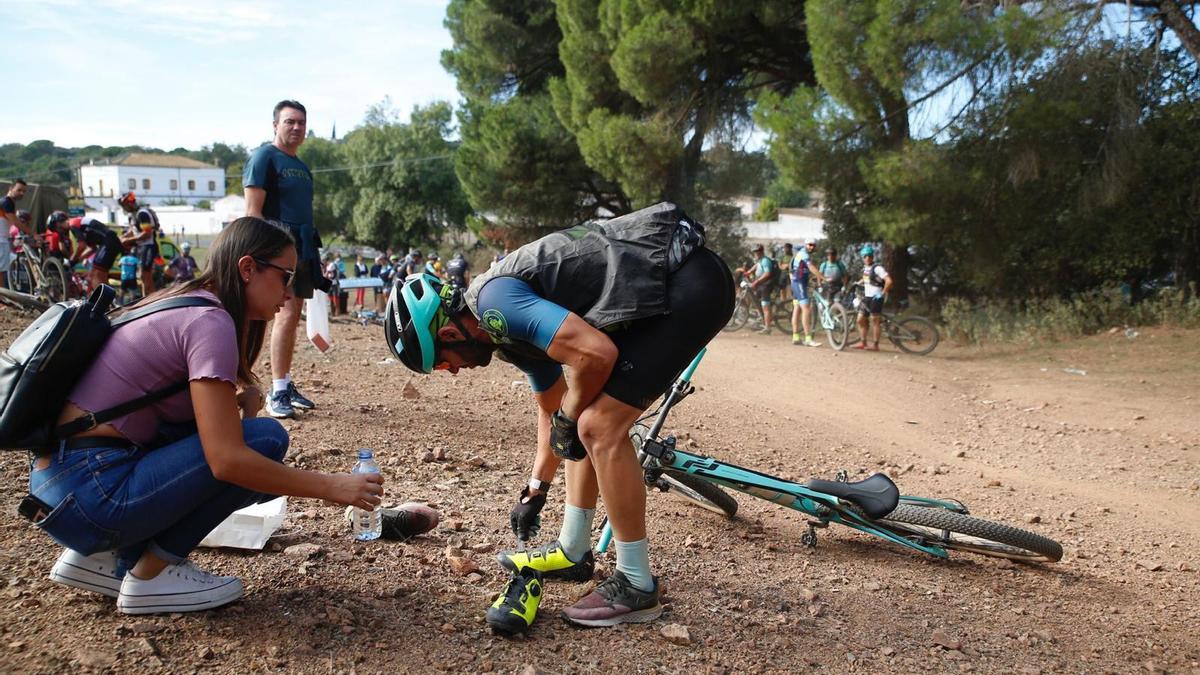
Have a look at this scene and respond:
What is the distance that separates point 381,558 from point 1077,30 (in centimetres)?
1413

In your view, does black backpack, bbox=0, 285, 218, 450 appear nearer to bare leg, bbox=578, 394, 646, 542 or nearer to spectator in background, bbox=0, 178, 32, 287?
bare leg, bbox=578, 394, 646, 542

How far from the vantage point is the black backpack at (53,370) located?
2264 millimetres

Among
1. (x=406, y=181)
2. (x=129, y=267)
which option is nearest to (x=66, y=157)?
(x=406, y=181)

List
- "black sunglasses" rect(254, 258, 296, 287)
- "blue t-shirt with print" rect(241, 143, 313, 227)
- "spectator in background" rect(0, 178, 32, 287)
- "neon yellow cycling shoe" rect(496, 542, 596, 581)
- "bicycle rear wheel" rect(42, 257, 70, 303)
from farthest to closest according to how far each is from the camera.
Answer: "bicycle rear wheel" rect(42, 257, 70, 303), "spectator in background" rect(0, 178, 32, 287), "blue t-shirt with print" rect(241, 143, 313, 227), "neon yellow cycling shoe" rect(496, 542, 596, 581), "black sunglasses" rect(254, 258, 296, 287)

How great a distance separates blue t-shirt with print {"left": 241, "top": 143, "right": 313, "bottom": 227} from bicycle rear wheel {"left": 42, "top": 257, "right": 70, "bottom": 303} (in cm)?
855

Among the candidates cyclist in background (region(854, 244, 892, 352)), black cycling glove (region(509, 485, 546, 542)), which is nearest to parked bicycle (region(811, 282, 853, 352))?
cyclist in background (region(854, 244, 892, 352))

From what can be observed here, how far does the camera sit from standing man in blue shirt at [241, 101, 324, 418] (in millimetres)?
5020

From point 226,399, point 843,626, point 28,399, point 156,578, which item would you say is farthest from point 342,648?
point 843,626

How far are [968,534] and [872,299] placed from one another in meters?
9.90

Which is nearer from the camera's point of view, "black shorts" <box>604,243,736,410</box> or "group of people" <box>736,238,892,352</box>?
"black shorts" <box>604,243,736,410</box>

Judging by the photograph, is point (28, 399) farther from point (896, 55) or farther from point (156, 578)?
point (896, 55)

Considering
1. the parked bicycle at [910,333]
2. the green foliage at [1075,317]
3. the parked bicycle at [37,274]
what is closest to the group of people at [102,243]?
the parked bicycle at [37,274]

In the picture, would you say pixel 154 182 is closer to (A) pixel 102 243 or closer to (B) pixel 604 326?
(A) pixel 102 243

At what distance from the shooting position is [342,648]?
2.55 metres
